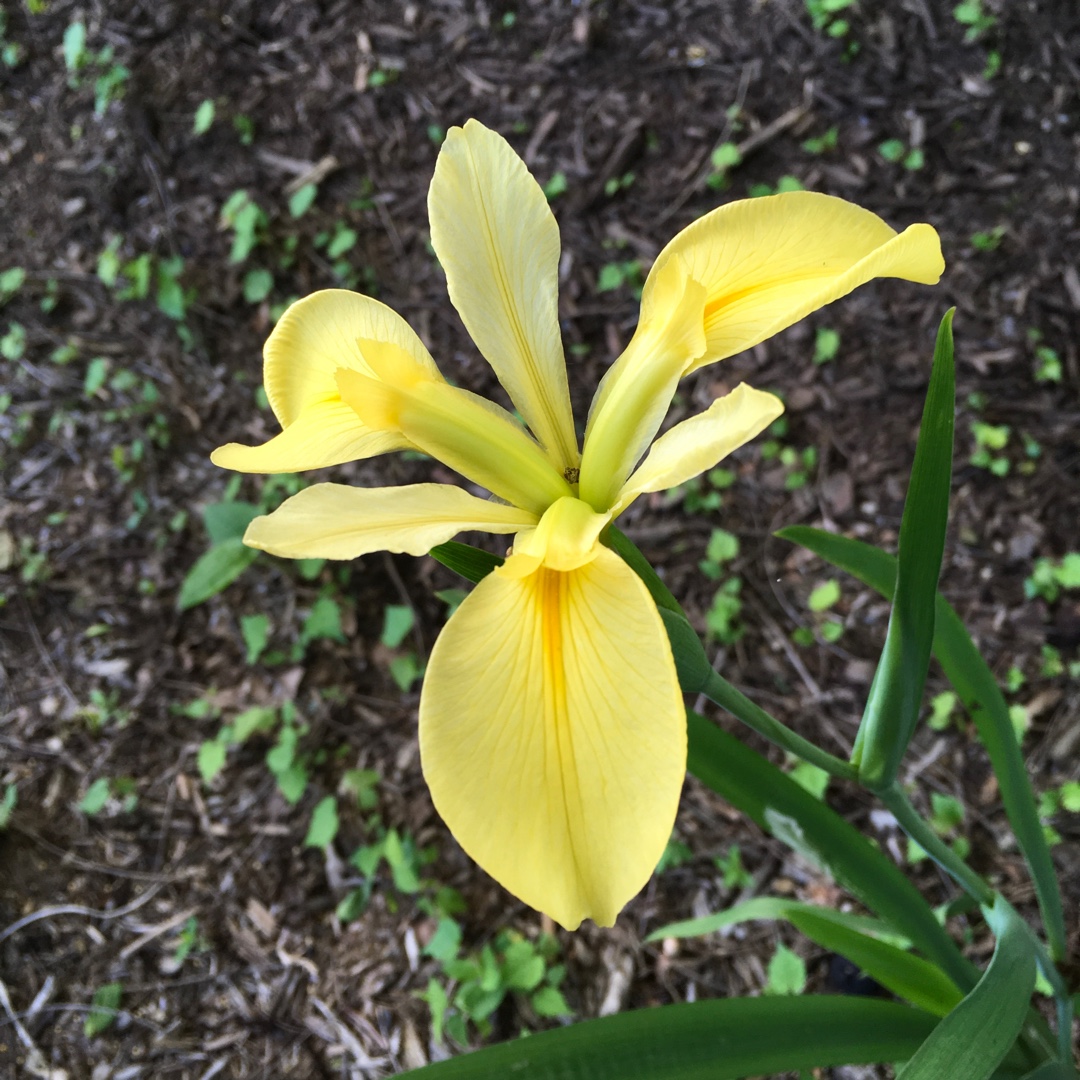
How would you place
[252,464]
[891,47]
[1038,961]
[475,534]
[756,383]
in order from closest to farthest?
[252,464] → [1038,961] → [475,534] → [756,383] → [891,47]

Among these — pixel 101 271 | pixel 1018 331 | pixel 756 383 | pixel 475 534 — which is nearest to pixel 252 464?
pixel 475 534

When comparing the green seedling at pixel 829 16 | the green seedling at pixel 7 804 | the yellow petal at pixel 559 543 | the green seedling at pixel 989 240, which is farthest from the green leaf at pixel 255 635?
the green seedling at pixel 829 16

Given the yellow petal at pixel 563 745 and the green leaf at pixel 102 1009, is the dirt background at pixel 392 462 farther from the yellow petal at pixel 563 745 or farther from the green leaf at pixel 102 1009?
the yellow petal at pixel 563 745

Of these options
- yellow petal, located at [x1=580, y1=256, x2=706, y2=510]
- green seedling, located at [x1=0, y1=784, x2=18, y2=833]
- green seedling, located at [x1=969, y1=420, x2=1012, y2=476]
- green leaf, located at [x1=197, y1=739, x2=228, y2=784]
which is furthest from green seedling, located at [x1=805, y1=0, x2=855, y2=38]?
green seedling, located at [x1=0, y1=784, x2=18, y2=833]

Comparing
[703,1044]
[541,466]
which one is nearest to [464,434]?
[541,466]

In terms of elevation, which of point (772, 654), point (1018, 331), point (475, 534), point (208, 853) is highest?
point (1018, 331)

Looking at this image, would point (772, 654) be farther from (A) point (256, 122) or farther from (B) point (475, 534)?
(A) point (256, 122)

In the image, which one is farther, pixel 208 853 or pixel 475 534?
pixel 208 853
